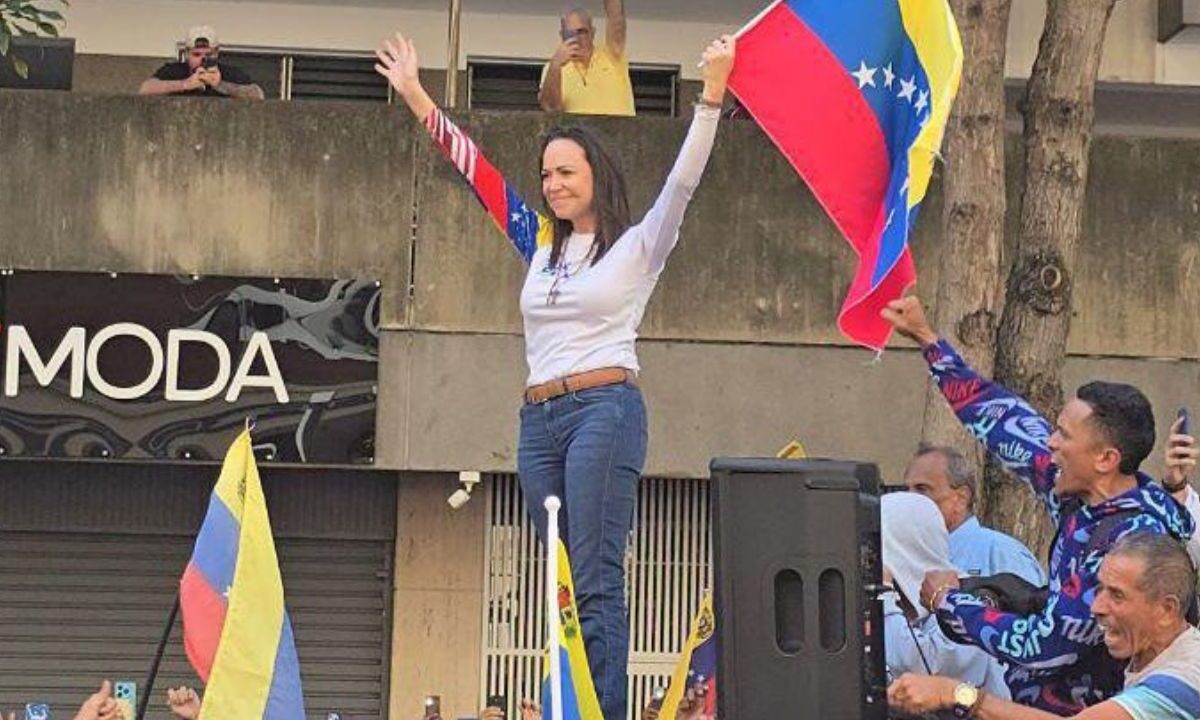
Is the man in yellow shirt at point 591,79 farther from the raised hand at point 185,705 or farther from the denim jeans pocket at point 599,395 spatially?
the denim jeans pocket at point 599,395

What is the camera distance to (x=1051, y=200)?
420 inches

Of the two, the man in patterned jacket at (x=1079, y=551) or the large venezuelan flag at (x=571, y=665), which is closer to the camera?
the man in patterned jacket at (x=1079, y=551)

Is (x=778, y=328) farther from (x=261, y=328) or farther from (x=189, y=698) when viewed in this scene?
(x=189, y=698)

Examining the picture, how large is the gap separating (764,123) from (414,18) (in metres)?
8.60

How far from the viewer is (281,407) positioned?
42.3 feet

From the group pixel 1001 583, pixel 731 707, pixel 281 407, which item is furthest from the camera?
pixel 281 407

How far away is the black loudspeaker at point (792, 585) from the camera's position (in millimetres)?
5598

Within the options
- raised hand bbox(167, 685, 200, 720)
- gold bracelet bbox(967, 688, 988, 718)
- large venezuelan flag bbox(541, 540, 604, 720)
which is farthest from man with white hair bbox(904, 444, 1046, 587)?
raised hand bbox(167, 685, 200, 720)

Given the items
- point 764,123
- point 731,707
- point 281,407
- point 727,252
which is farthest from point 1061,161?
point 731,707

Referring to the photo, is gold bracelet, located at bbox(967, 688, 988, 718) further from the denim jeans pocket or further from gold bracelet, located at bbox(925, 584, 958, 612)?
the denim jeans pocket

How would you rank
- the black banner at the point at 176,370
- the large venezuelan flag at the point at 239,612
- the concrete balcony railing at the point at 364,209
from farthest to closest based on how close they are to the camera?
the concrete balcony railing at the point at 364,209, the black banner at the point at 176,370, the large venezuelan flag at the point at 239,612

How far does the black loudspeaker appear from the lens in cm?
560

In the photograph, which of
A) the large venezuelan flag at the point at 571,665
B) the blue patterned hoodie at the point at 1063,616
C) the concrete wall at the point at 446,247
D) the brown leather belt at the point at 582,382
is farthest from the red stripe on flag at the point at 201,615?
the concrete wall at the point at 446,247

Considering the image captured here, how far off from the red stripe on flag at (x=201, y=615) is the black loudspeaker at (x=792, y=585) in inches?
75.4
